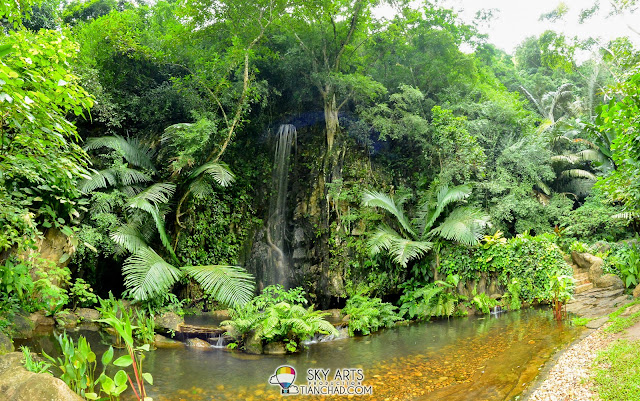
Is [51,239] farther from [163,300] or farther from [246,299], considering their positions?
[246,299]

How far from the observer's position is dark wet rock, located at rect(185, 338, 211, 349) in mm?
6174

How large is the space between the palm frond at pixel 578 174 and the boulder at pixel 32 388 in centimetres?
1505

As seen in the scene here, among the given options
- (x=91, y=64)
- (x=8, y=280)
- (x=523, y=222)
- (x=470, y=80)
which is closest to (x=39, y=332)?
(x=8, y=280)

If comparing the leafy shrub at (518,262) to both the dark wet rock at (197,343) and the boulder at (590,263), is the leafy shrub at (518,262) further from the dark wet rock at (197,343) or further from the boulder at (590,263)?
the dark wet rock at (197,343)

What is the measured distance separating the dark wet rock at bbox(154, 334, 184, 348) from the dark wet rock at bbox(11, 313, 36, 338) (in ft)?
5.81

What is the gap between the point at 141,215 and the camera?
7906 millimetres

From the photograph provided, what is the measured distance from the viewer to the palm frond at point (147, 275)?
641cm

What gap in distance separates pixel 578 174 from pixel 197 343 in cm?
1344

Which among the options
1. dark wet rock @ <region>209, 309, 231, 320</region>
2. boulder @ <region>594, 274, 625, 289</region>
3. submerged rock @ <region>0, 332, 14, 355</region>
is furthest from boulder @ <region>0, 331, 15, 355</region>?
boulder @ <region>594, 274, 625, 289</region>

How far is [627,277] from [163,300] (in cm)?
892

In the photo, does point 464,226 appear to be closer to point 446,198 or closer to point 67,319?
point 446,198

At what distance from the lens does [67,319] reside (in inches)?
256

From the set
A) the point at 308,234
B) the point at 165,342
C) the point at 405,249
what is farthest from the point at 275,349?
the point at 308,234

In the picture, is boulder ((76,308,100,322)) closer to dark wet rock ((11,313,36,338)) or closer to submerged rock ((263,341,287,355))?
dark wet rock ((11,313,36,338))
